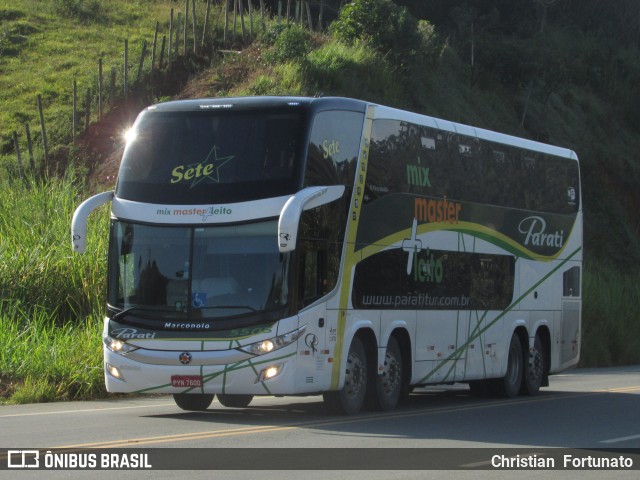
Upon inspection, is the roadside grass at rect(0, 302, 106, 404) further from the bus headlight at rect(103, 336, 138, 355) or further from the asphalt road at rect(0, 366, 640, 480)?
the bus headlight at rect(103, 336, 138, 355)

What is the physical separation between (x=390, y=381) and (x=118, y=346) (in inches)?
155

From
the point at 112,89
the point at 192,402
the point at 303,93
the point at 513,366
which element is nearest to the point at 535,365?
the point at 513,366

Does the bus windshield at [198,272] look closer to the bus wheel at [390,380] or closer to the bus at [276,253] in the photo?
the bus at [276,253]

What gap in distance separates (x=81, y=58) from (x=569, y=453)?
38487 millimetres

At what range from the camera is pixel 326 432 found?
44.3 feet

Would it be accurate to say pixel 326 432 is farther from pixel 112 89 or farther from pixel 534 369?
pixel 112 89

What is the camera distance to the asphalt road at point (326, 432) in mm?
10750

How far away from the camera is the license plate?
47.0 ft

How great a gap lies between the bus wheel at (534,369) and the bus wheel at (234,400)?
6.24 m

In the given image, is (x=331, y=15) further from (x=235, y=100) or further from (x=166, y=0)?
(x=235, y=100)

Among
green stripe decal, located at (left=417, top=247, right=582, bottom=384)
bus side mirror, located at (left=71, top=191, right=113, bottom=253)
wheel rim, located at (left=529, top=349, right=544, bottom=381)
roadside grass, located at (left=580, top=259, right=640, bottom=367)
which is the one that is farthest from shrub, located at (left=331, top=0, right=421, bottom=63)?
bus side mirror, located at (left=71, top=191, right=113, bottom=253)

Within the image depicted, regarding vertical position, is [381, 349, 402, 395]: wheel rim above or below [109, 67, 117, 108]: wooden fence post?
below

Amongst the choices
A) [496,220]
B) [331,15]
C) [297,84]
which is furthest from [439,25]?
[496,220]

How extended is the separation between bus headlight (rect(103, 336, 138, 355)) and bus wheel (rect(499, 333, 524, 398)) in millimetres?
8153
